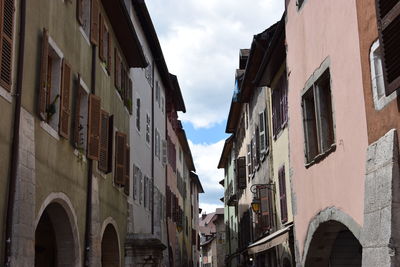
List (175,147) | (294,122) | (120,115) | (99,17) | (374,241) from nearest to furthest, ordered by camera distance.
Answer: (374,241)
(294,122)
(99,17)
(120,115)
(175,147)

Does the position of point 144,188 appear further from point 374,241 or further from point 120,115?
point 374,241

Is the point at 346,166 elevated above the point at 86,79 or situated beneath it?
situated beneath

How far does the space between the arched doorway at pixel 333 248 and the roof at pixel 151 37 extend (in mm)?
12547

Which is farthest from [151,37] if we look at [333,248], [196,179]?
[196,179]

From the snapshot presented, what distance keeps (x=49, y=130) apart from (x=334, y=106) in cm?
496

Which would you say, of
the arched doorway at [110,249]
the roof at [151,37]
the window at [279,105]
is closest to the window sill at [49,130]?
the arched doorway at [110,249]

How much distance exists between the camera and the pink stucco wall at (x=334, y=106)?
327 inches

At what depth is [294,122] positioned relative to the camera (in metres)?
12.3

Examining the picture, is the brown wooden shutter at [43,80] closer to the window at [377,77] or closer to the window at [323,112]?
the window at [323,112]

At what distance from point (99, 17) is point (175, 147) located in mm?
22892

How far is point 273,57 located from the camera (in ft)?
52.1

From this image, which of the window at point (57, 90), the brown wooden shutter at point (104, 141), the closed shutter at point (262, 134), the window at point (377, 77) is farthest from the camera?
the closed shutter at point (262, 134)

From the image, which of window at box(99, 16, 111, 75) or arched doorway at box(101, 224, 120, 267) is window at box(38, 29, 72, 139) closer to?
window at box(99, 16, 111, 75)

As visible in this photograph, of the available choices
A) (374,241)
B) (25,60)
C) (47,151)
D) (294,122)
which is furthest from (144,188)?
(374,241)
